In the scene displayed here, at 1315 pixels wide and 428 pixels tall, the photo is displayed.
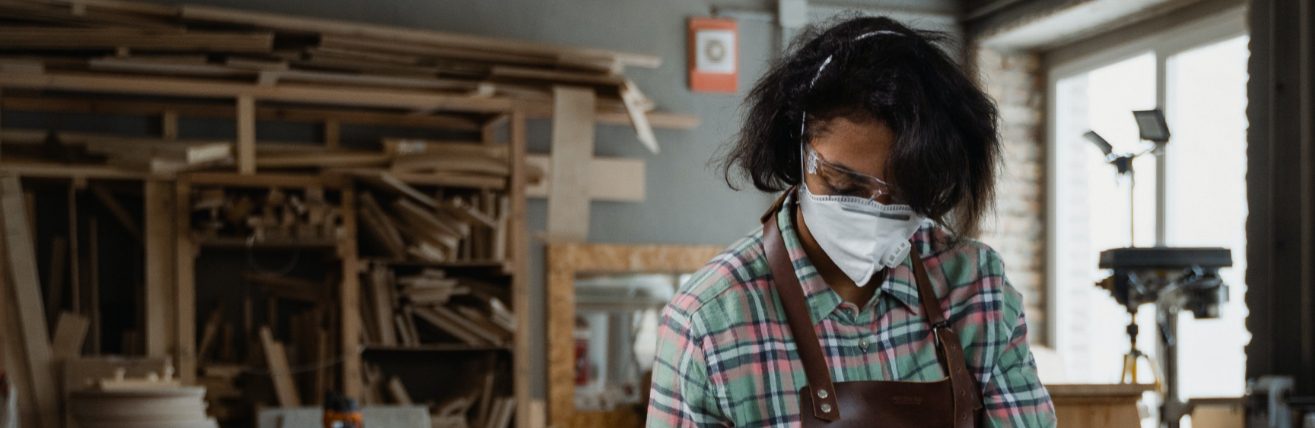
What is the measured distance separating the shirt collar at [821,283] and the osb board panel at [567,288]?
5.22m

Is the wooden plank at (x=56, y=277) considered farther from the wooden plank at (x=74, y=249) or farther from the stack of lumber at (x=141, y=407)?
the stack of lumber at (x=141, y=407)

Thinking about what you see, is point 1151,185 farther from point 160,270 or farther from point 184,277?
point 160,270

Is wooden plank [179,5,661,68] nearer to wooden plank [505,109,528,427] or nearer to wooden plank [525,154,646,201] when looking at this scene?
wooden plank [505,109,528,427]

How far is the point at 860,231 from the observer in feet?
6.56

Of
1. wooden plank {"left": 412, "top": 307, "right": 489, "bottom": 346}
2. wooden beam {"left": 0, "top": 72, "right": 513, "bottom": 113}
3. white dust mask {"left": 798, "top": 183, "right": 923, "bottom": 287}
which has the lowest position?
wooden plank {"left": 412, "top": 307, "right": 489, "bottom": 346}


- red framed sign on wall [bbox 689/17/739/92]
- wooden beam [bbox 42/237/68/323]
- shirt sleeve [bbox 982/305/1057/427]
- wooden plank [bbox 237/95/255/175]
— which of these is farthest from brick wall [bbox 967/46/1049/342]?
shirt sleeve [bbox 982/305/1057/427]

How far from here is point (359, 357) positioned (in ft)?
20.8

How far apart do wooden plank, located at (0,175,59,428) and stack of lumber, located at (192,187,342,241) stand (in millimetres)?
716

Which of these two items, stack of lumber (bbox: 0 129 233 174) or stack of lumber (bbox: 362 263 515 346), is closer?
stack of lumber (bbox: 0 129 233 174)

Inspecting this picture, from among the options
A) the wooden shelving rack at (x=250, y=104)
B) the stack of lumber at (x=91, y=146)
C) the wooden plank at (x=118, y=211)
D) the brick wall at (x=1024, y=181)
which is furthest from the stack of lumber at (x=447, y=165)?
the brick wall at (x=1024, y=181)

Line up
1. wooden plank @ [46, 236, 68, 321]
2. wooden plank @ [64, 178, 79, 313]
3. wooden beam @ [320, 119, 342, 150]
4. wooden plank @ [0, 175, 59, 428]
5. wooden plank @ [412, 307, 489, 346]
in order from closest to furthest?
wooden plank @ [0, 175, 59, 428], wooden plank @ [64, 178, 79, 313], wooden plank @ [46, 236, 68, 321], wooden plank @ [412, 307, 489, 346], wooden beam @ [320, 119, 342, 150]

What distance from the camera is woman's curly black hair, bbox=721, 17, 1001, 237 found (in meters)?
1.89

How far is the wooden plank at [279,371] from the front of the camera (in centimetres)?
638

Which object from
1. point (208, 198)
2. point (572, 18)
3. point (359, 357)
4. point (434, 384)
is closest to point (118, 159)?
point (208, 198)
